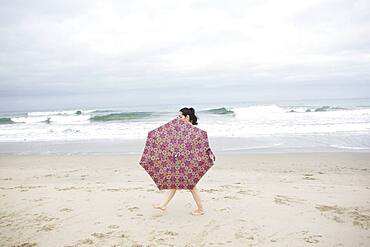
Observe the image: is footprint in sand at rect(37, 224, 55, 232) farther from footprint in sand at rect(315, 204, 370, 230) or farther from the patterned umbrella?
footprint in sand at rect(315, 204, 370, 230)

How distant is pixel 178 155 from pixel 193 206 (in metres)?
1.34

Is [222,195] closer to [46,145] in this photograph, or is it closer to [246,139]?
[246,139]

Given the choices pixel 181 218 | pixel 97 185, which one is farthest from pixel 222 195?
pixel 97 185

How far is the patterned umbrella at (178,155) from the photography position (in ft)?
14.7

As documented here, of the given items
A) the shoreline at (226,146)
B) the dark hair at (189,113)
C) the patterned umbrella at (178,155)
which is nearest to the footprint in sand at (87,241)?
the patterned umbrella at (178,155)

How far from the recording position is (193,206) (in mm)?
5402

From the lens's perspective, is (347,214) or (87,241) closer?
(87,241)

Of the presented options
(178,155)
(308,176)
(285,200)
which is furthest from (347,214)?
(308,176)

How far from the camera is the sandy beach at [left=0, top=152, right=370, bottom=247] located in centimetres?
409

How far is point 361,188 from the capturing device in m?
6.54

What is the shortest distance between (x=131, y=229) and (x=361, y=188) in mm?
4863

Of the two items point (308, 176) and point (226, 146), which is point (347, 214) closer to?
point (308, 176)

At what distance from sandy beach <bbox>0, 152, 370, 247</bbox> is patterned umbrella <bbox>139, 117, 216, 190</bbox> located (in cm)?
67

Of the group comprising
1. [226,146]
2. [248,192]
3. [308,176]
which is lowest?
[226,146]
